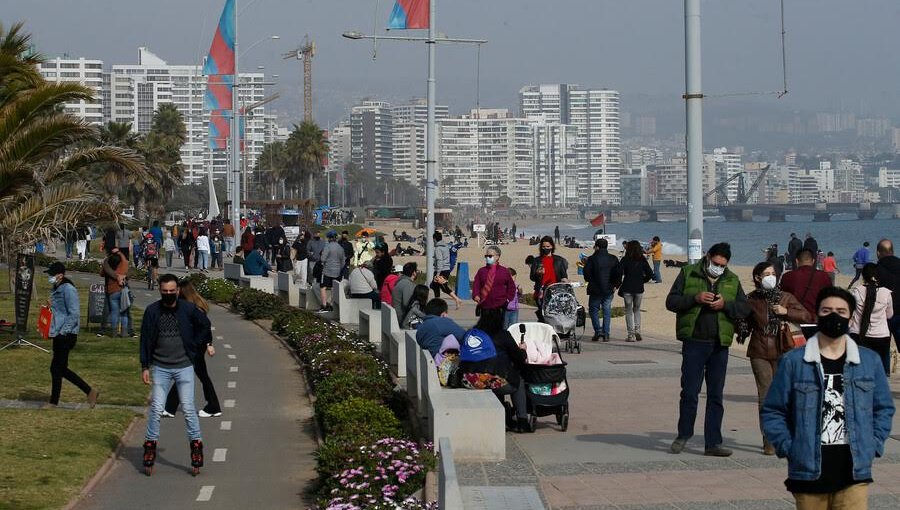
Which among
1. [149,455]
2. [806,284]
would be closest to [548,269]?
[806,284]

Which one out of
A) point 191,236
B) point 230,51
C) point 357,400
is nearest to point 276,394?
point 357,400

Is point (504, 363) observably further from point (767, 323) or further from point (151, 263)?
point (151, 263)

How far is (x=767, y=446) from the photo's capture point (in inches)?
422

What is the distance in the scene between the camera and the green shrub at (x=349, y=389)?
43.3ft

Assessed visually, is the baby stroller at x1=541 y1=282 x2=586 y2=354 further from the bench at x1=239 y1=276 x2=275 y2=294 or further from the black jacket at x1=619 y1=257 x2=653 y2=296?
the bench at x1=239 y1=276 x2=275 y2=294

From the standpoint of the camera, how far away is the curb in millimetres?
10055

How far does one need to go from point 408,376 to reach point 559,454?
13.8 feet

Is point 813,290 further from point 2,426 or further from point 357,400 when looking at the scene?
point 2,426

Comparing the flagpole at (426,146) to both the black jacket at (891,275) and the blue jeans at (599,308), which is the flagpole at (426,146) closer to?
the blue jeans at (599,308)

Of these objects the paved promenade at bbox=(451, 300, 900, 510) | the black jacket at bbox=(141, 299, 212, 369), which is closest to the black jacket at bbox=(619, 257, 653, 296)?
the paved promenade at bbox=(451, 300, 900, 510)

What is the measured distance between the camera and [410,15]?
2561cm

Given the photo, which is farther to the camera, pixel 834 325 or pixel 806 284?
pixel 806 284

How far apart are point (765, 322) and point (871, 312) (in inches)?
115

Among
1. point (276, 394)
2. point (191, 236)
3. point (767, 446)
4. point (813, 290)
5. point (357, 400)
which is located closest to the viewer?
point (767, 446)
